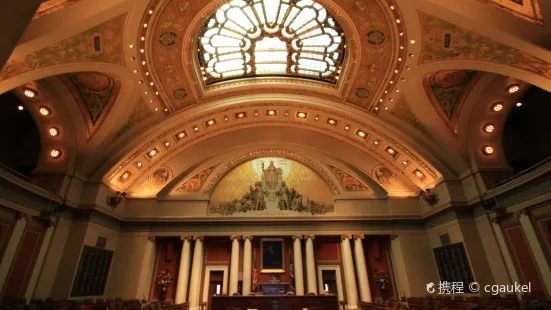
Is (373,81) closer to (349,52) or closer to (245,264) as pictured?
(349,52)

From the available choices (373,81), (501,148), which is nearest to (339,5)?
(373,81)

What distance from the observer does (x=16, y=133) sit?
12344 millimetres

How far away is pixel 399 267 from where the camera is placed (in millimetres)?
13242

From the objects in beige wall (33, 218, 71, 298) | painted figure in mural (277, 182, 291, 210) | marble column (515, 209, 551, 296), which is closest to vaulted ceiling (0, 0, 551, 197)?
painted figure in mural (277, 182, 291, 210)

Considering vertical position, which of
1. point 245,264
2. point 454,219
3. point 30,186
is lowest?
point 245,264

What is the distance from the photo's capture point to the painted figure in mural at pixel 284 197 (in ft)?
48.1

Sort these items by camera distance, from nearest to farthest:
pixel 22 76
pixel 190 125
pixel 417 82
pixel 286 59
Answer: pixel 22 76 < pixel 417 82 < pixel 286 59 < pixel 190 125

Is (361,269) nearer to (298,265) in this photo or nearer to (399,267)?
(399,267)

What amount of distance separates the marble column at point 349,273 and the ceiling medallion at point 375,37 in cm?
911

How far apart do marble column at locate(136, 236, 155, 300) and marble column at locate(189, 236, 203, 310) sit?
6.59ft

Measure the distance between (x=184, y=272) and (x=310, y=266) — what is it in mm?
6029

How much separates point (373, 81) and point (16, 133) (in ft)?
52.2

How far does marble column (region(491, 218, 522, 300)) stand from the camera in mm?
9781

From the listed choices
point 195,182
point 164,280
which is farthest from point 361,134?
→ point 164,280
